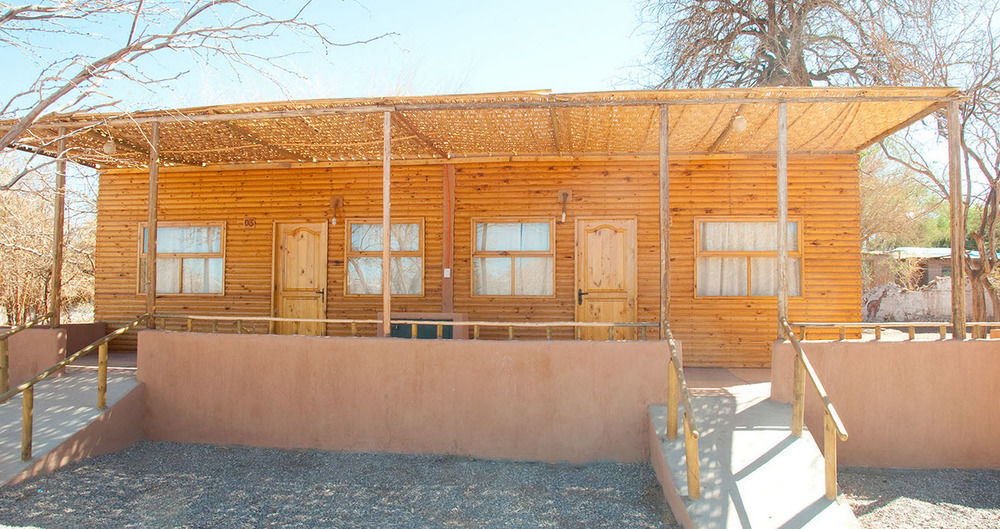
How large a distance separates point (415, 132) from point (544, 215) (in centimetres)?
228

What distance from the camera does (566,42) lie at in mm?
14156

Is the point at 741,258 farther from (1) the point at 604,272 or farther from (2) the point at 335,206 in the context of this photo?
(2) the point at 335,206

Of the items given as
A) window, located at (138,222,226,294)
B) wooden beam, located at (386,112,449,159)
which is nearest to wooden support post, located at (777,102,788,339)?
wooden beam, located at (386,112,449,159)

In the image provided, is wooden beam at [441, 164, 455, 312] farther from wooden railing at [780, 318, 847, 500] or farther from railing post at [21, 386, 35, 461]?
railing post at [21, 386, 35, 461]

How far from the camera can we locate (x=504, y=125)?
667cm

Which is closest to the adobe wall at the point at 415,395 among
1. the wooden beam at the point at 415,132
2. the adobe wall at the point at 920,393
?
the adobe wall at the point at 920,393

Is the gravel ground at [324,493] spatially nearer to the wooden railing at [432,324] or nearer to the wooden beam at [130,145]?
the wooden railing at [432,324]

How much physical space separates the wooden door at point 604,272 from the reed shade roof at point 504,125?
1097mm

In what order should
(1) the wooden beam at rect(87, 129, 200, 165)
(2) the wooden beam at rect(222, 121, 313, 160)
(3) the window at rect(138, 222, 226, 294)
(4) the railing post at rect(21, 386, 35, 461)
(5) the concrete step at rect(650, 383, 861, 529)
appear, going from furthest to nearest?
(3) the window at rect(138, 222, 226, 294) < (1) the wooden beam at rect(87, 129, 200, 165) < (2) the wooden beam at rect(222, 121, 313, 160) < (4) the railing post at rect(21, 386, 35, 461) < (5) the concrete step at rect(650, 383, 861, 529)

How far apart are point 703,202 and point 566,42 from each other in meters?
7.58

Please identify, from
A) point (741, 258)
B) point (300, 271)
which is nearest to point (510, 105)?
point (741, 258)

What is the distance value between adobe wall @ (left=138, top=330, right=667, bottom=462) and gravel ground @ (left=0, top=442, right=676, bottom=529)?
19 centimetres

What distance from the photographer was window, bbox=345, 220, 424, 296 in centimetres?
855

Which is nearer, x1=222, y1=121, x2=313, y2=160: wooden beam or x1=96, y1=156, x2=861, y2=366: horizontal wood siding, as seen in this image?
x1=222, y1=121, x2=313, y2=160: wooden beam
